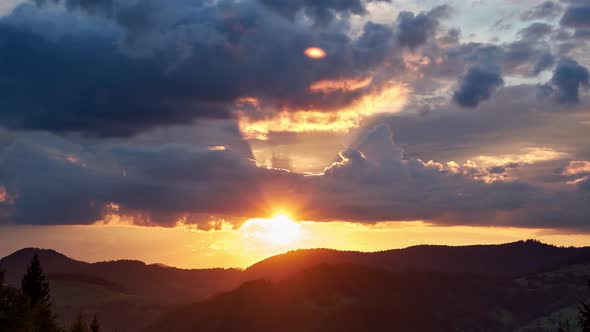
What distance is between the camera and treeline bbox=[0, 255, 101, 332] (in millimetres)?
→ 136000

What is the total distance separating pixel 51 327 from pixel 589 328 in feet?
395

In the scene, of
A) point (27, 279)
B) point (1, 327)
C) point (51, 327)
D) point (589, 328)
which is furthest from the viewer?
point (27, 279)

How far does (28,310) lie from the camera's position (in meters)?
150

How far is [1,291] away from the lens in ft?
512

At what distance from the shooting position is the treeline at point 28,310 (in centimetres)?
13600

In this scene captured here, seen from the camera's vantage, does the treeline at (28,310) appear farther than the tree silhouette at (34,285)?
No

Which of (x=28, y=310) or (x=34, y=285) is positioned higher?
(x=34, y=285)

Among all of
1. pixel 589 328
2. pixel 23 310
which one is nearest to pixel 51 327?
pixel 23 310

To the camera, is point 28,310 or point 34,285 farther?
point 34,285

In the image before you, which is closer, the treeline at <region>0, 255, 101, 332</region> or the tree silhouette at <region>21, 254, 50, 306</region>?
the treeline at <region>0, 255, 101, 332</region>

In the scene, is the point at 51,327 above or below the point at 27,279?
below

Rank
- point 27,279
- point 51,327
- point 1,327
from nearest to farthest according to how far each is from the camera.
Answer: point 1,327, point 51,327, point 27,279

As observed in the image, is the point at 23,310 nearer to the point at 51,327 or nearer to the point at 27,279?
the point at 51,327

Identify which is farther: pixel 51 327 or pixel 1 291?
pixel 51 327
